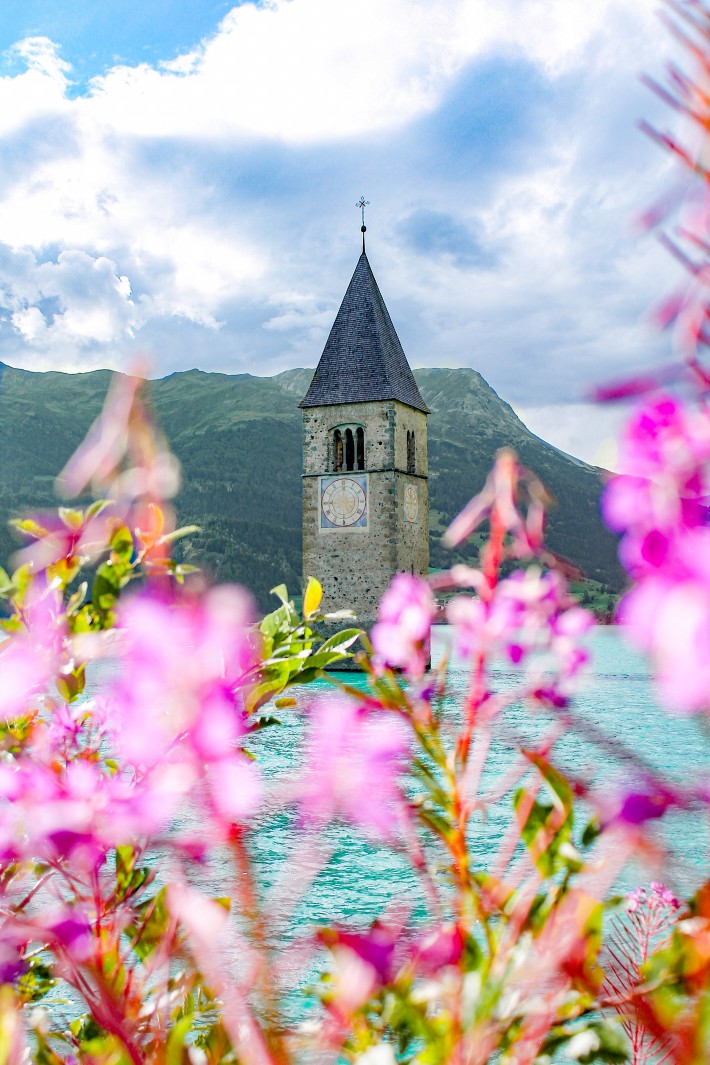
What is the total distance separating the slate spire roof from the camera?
101ft

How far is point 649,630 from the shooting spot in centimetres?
54

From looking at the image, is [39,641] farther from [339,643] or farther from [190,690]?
[190,690]

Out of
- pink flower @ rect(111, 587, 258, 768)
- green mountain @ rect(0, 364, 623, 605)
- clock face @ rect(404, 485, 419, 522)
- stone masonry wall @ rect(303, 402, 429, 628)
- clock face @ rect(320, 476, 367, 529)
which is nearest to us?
pink flower @ rect(111, 587, 258, 768)

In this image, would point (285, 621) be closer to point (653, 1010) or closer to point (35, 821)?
point (35, 821)

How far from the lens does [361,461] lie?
3088cm

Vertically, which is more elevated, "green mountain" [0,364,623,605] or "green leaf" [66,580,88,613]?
"green mountain" [0,364,623,605]

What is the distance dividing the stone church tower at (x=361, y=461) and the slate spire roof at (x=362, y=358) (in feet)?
0.12

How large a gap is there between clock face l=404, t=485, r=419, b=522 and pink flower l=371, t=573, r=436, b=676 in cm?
3040

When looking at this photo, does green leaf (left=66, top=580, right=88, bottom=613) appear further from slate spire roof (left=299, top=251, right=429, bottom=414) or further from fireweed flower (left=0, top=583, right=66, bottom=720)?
slate spire roof (left=299, top=251, right=429, bottom=414)

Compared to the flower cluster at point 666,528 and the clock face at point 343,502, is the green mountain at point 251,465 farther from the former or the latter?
the flower cluster at point 666,528

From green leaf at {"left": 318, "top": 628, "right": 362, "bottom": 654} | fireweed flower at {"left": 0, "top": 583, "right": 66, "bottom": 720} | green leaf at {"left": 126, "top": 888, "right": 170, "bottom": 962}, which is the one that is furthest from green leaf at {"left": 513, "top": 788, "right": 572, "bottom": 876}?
fireweed flower at {"left": 0, "top": 583, "right": 66, "bottom": 720}

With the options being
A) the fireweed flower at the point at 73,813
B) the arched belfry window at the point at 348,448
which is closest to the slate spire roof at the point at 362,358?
the arched belfry window at the point at 348,448

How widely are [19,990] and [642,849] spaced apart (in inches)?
61.7

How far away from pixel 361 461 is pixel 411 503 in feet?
8.70
